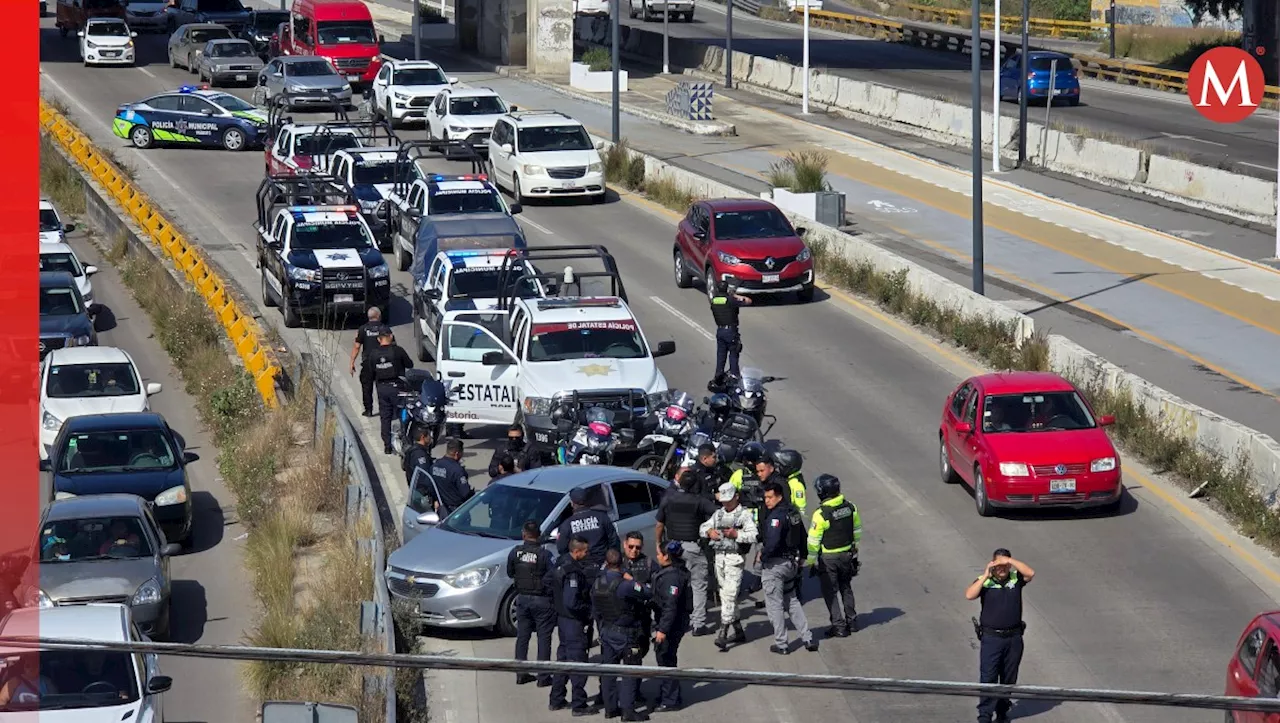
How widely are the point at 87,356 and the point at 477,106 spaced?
19739mm

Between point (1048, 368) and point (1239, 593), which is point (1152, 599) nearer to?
point (1239, 593)

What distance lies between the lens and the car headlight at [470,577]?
53.3ft

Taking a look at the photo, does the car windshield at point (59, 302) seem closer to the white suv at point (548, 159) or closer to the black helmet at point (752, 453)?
the white suv at point (548, 159)

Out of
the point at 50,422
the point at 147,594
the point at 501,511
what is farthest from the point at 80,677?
the point at 50,422

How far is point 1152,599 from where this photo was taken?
17203 millimetres

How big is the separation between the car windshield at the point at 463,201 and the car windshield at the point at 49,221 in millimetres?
9280

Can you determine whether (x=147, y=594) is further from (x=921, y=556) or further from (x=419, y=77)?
(x=419, y=77)

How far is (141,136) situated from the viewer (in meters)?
46.2

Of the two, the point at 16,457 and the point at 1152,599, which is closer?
the point at 1152,599

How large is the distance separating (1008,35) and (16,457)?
7290cm

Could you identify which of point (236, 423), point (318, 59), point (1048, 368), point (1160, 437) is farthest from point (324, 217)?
point (318, 59)

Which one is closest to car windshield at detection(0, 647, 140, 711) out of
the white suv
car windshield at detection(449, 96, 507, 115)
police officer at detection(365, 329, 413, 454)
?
police officer at detection(365, 329, 413, 454)

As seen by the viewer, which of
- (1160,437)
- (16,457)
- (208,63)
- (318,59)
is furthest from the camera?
(208,63)

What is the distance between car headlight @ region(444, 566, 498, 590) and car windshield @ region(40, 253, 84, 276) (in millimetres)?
19107
